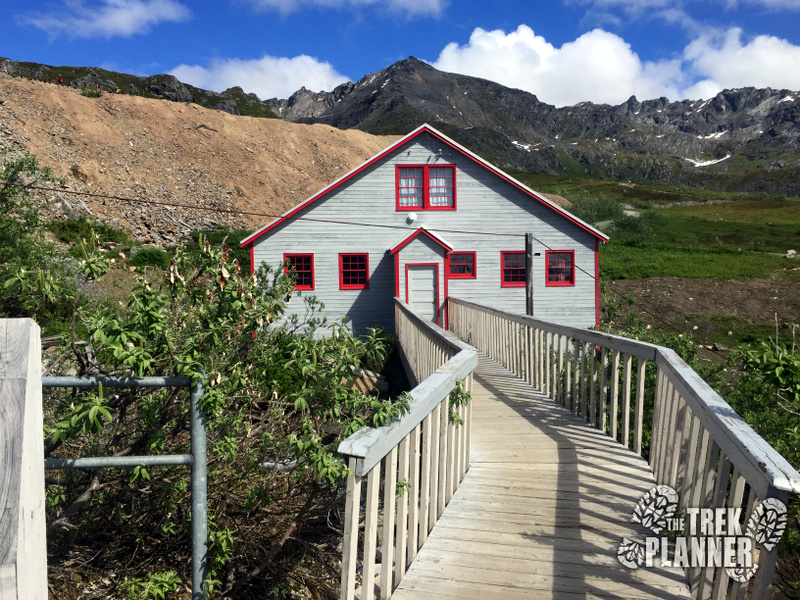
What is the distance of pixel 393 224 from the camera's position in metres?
18.6

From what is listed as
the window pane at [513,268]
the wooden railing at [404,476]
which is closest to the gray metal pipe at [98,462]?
the wooden railing at [404,476]

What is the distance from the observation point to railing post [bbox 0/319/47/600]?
143cm

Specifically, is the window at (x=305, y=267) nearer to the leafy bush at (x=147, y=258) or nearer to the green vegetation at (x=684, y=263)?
the leafy bush at (x=147, y=258)

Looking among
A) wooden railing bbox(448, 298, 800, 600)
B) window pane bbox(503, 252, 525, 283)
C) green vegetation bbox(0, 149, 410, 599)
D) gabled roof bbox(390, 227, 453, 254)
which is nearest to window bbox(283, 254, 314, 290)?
gabled roof bbox(390, 227, 453, 254)

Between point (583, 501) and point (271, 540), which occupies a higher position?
point (583, 501)

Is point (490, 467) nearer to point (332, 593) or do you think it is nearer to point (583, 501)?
point (583, 501)

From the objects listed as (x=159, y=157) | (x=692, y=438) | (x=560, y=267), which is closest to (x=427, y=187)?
(x=560, y=267)

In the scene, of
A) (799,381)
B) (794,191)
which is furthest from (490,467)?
(794,191)

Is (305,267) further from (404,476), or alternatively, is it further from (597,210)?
(597,210)

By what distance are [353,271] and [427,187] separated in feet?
12.6

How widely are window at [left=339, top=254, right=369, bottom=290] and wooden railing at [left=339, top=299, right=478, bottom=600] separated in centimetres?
1341

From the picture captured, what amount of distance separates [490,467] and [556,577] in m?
1.79

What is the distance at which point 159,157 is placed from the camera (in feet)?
135

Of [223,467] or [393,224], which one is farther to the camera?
[393,224]
